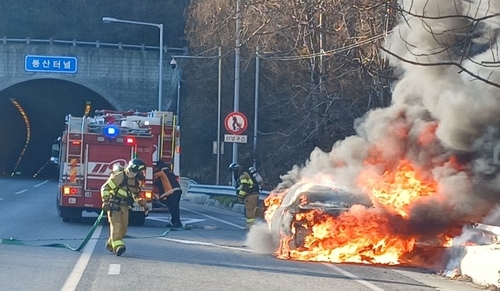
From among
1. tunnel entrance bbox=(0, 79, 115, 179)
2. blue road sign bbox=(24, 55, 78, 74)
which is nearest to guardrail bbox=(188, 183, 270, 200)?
blue road sign bbox=(24, 55, 78, 74)

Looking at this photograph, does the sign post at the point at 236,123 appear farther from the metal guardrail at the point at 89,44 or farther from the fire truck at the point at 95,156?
the metal guardrail at the point at 89,44

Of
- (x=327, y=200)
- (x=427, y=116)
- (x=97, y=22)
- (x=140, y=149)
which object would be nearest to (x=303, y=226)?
(x=327, y=200)

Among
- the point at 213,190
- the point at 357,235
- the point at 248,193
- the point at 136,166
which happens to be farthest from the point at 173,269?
the point at 213,190

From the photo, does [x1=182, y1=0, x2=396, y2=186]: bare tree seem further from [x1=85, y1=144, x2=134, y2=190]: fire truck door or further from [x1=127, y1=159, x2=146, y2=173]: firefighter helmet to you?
[x1=127, y1=159, x2=146, y2=173]: firefighter helmet

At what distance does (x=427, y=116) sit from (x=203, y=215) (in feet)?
36.0

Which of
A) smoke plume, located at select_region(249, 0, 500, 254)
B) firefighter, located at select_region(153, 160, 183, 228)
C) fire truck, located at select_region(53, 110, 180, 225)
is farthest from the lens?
fire truck, located at select_region(53, 110, 180, 225)

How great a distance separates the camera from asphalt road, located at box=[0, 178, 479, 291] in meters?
11.4

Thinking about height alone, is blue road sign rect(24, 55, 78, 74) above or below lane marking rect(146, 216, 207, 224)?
above

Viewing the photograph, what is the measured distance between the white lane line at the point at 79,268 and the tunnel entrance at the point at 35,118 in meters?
39.8

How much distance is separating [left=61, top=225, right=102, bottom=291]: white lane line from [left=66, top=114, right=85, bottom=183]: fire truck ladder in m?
3.64

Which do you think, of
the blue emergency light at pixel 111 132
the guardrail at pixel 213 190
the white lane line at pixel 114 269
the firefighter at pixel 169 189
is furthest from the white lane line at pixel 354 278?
the guardrail at pixel 213 190

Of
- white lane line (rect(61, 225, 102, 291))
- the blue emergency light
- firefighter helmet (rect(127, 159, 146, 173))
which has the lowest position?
white lane line (rect(61, 225, 102, 291))

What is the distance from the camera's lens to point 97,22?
63.9 m

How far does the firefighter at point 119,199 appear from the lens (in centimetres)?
1417
